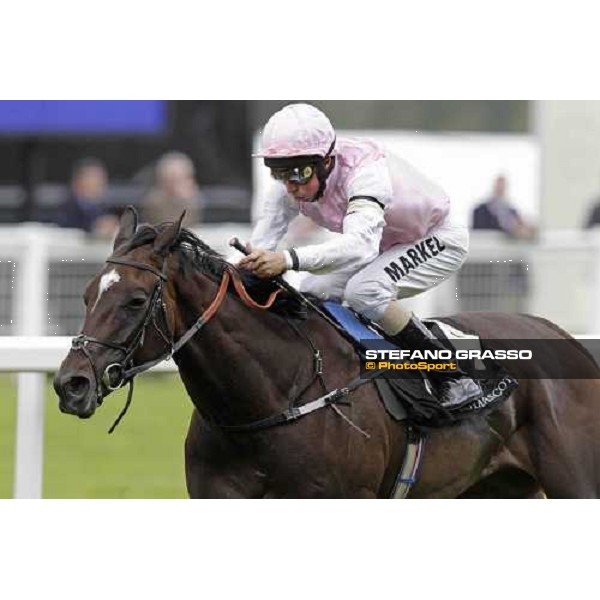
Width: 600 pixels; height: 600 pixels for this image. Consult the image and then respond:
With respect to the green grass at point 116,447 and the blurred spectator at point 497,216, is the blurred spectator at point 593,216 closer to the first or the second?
the blurred spectator at point 497,216

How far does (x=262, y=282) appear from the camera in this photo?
5.43 meters

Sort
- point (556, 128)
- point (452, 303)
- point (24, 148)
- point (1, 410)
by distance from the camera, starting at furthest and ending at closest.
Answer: point (452, 303) → point (1, 410) → point (556, 128) → point (24, 148)

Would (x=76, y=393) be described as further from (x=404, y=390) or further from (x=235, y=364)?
(x=404, y=390)

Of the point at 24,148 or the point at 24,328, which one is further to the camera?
the point at 24,328

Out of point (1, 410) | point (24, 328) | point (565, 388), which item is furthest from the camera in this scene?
point (24, 328)

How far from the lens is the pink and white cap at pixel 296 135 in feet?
17.6

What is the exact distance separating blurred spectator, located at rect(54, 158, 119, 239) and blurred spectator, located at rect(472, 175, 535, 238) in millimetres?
2469

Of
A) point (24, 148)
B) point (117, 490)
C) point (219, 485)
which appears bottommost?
point (117, 490)

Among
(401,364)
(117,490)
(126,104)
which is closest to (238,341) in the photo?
(401,364)

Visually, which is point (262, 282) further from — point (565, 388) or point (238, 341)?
point (565, 388)

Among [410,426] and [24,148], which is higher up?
[24,148]

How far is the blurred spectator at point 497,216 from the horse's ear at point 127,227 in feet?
14.3

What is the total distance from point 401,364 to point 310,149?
3.13ft

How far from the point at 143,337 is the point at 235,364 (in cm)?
42
